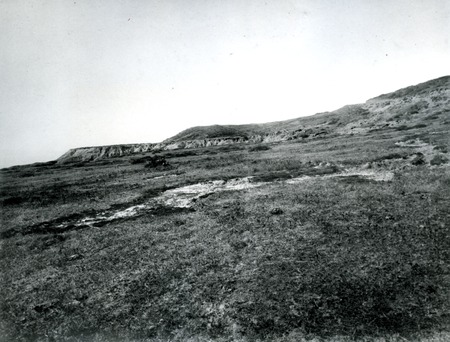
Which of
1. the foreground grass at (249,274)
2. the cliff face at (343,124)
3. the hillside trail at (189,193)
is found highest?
the cliff face at (343,124)

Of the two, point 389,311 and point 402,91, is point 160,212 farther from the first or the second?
point 402,91

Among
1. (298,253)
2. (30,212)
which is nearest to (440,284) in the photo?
(298,253)

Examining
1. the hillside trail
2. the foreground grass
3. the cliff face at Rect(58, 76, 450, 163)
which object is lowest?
the foreground grass

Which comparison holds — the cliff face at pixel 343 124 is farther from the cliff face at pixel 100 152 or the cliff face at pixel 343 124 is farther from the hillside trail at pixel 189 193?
the hillside trail at pixel 189 193

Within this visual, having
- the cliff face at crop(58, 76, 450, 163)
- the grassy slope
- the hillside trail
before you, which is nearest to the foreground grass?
the hillside trail

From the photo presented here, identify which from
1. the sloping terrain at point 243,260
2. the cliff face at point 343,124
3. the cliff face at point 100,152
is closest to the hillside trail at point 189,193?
the sloping terrain at point 243,260

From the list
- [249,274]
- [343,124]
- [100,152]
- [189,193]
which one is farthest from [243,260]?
[100,152]

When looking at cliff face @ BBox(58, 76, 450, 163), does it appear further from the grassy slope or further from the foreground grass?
the foreground grass
